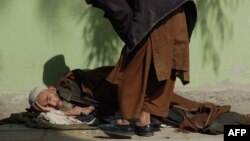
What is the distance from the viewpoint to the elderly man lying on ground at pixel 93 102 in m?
5.78

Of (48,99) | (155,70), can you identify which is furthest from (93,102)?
(155,70)

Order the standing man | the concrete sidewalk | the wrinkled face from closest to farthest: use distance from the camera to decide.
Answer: the standing man
the concrete sidewalk
the wrinkled face

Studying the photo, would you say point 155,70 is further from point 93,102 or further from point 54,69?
point 54,69

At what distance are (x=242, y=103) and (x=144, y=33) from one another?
1.79 meters

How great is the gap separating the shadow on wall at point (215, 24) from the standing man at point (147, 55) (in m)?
0.97

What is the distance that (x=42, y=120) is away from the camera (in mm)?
5840

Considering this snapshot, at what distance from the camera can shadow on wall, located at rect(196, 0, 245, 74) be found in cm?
643

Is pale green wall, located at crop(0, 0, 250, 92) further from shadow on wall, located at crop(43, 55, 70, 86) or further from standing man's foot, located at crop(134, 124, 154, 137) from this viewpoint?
standing man's foot, located at crop(134, 124, 154, 137)

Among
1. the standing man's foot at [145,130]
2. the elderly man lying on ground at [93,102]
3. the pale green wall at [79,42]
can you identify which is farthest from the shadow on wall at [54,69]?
the standing man's foot at [145,130]

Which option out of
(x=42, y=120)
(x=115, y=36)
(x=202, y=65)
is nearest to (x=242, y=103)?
(x=202, y=65)

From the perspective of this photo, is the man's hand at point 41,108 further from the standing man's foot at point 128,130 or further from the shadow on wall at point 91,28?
the shadow on wall at point 91,28

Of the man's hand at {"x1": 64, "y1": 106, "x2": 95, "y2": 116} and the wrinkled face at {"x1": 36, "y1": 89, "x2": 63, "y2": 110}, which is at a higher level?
the wrinkled face at {"x1": 36, "y1": 89, "x2": 63, "y2": 110}

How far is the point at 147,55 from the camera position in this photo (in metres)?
5.29

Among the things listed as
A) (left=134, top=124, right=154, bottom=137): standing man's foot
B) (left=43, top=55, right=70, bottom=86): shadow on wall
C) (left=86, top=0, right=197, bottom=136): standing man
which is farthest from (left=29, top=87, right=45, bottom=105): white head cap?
(left=134, top=124, right=154, bottom=137): standing man's foot
